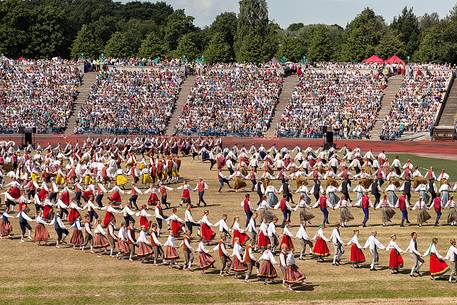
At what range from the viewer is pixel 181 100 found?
92.4 metres

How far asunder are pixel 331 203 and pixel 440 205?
186 inches

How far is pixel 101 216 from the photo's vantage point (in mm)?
41156

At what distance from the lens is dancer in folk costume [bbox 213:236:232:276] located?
29188 millimetres

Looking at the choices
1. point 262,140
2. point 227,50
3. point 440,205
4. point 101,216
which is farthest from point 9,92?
point 440,205

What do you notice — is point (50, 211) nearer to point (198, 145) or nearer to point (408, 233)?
point (408, 233)

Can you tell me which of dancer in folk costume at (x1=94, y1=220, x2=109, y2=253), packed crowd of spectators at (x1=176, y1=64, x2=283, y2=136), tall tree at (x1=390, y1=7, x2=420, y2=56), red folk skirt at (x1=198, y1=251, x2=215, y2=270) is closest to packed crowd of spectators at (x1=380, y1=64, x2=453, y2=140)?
packed crowd of spectators at (x1=176, y1=64, x2=283, y2=136)

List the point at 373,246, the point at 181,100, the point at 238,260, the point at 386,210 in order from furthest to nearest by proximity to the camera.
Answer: the point at 181,100 < the point at 386,210 < the point at 373,246 < the point at 238,260

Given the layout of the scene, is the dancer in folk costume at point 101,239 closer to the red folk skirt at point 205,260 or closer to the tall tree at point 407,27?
the red folk skirt at point 205,260

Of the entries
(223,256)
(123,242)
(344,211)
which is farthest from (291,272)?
(344,211)

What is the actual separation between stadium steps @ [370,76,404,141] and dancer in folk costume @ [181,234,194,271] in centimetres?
5116

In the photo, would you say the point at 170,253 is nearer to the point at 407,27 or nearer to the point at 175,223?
the point at 175,223

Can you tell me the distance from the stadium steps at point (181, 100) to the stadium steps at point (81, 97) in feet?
32.3

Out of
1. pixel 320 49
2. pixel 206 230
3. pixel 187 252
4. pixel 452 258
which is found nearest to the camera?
pixel 452 258

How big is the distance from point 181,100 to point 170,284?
6468cm
